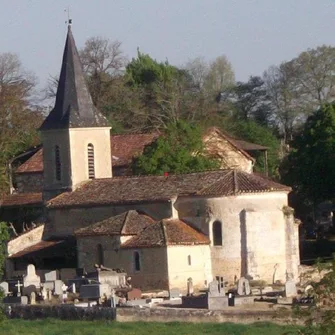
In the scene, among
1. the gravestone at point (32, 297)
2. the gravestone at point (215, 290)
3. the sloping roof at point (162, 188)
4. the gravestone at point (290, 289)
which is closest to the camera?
the gravestone at point (215, 290)

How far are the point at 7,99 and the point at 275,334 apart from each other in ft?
142

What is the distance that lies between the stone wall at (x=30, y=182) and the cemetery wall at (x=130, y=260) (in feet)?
48.5

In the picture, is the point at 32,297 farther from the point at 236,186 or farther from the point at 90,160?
the point at 90,160

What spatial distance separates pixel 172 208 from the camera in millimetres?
54375

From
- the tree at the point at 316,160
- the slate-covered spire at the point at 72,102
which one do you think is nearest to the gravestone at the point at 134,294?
the slate-covered spire at the point at 72,102

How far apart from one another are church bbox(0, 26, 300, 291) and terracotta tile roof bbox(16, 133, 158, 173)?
7237 millimetres

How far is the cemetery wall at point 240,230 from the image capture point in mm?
53750

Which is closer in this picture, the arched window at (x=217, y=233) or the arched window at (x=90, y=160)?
the arched window at (x=217, y=233)

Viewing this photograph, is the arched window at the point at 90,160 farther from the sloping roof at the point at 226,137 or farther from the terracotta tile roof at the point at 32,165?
the terracotta tile roof at the point at 32,165

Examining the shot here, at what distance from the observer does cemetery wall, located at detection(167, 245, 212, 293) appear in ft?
171

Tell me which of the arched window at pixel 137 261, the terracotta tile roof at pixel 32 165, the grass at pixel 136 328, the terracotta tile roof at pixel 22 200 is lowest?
the grass at pixel 136 328

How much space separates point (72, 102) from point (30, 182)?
442 inches

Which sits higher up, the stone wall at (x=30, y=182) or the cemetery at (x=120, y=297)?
the stone wall at (x=30, y=182)

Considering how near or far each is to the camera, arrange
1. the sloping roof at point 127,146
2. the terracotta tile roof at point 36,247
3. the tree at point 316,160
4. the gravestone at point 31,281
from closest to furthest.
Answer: the gravestone at point 31,281 < the terracotta tile roof at point 36,247 < the tree at point 316,160 < the sloping roof at point 127,146
